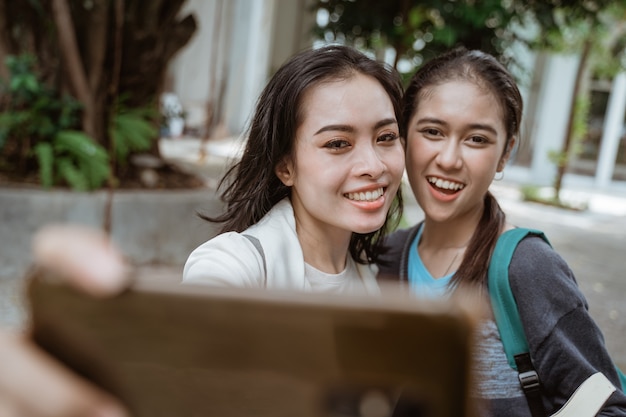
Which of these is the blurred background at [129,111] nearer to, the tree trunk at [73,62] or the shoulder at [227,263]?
the tree trunk at [73,62]

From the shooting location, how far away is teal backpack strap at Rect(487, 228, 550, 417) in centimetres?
148

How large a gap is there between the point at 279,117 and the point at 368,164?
263 mm

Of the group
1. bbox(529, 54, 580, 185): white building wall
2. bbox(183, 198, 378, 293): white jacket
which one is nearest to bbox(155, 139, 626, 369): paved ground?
bbox(529, 54, 580, 185): white building wall

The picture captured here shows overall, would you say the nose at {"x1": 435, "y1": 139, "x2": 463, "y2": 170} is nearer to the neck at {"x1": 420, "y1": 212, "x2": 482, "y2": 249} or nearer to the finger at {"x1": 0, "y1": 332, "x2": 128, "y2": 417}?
the neck at {"x1": 420, "y1": 212, "x2": 482, "y2": 249}

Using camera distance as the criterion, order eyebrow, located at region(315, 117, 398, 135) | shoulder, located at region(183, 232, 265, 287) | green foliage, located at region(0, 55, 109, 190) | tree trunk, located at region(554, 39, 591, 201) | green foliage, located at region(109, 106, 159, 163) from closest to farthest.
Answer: shoulder, located at region(183, 232, 265, 287)
eyebrow, located at region(315, 117, 398, 135)
green foliage, located at region(0, 55, 109, 190)
green foliage, located at region(109, 106, 159, 163)
tree trunk, located at region(554, 39, 591, 201)

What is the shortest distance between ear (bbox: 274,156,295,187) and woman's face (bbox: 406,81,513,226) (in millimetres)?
415

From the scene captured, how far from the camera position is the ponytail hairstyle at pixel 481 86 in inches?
65.1

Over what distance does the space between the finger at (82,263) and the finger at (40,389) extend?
0.07m

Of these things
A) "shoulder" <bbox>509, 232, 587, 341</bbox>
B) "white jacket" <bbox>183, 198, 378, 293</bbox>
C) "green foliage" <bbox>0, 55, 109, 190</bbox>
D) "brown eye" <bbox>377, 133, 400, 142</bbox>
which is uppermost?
"brown eye" <bbox>377, 133, 400, 142</bbox>

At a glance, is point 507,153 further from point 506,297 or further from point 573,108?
point 573,108

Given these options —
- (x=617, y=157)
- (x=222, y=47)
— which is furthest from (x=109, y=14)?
(x=617, y=157)

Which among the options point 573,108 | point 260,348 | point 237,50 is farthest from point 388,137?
point 237,50

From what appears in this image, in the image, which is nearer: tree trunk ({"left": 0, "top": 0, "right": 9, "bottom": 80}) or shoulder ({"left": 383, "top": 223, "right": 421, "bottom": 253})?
shoulder ({"left": 383, "top": 223, "right": 421, "bottom": 253})

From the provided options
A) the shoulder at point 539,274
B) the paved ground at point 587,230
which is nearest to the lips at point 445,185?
the shoulder at point 539,274
